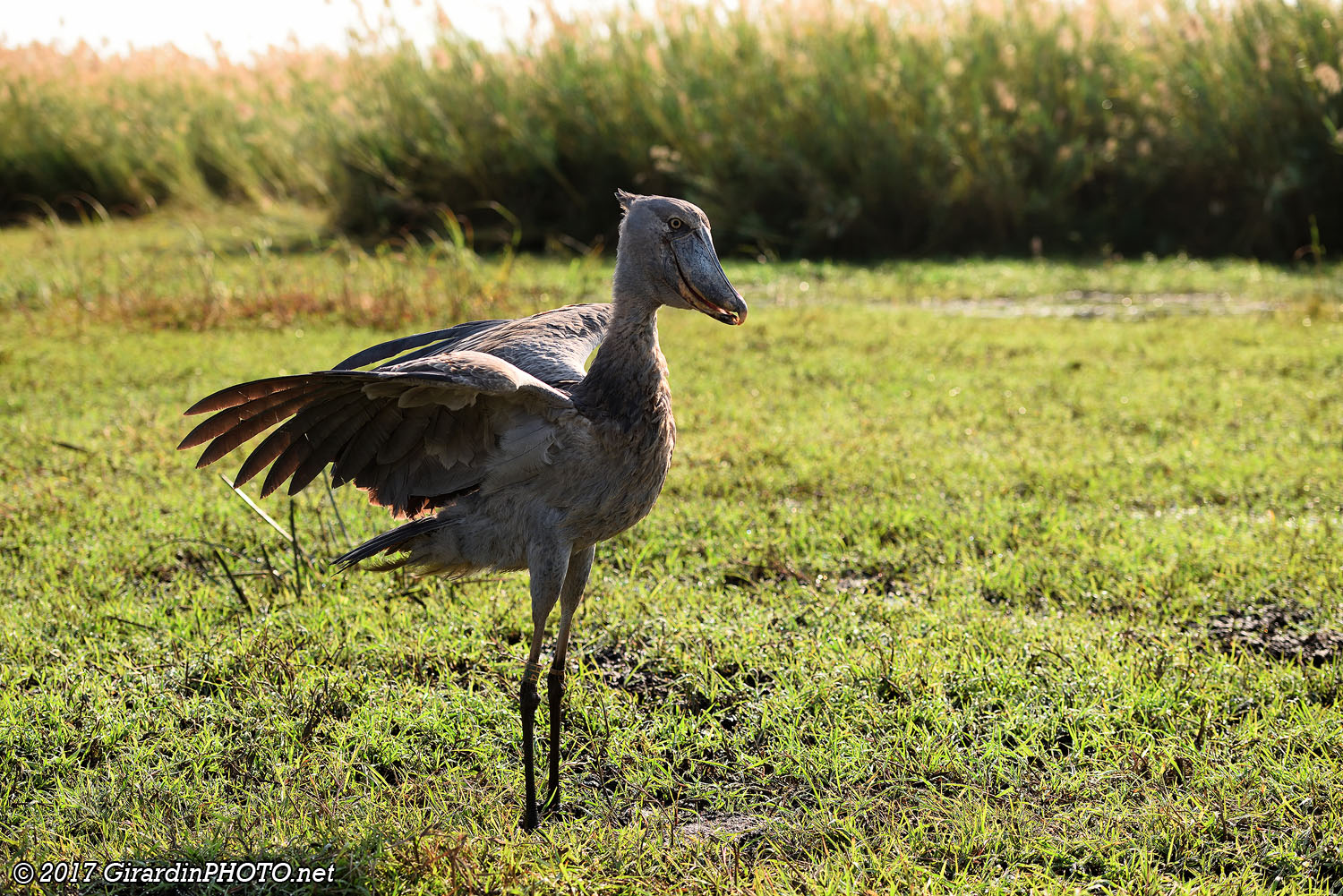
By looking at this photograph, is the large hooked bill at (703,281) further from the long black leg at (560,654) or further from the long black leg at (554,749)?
the long black leg at (554,749)

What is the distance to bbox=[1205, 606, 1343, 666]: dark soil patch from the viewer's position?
11.7 feet

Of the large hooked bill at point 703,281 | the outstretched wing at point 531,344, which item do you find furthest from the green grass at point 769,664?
the large hooked bill at point 703,281

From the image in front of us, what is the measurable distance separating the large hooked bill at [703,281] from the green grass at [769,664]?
47.6 inches

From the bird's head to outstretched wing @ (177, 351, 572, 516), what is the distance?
0.36 metres

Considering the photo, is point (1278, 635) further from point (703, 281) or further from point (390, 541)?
point (390, 541)

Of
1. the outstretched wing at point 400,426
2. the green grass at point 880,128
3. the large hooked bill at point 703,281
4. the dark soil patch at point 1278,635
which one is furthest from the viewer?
the green grass at point 880,128

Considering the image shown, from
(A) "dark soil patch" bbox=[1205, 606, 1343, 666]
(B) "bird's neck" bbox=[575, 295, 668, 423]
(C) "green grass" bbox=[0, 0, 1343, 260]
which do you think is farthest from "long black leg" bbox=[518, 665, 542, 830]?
(C) "green grass" bbox=[0, 0, 1343, 260]

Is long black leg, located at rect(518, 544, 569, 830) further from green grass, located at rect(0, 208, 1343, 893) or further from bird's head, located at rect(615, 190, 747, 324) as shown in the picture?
bird's head, located at rect(615, 190, 747, 324)

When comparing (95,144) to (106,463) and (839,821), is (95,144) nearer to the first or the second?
(106,463)

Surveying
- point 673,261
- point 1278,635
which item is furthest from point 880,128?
point 673,261

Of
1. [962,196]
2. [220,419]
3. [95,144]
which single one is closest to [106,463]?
[220,419]

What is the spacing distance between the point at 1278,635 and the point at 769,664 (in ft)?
5.37

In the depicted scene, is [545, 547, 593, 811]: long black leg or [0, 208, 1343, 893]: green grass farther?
[545, 547, 593, 811]: long black leg

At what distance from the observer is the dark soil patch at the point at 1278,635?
3570 mm
